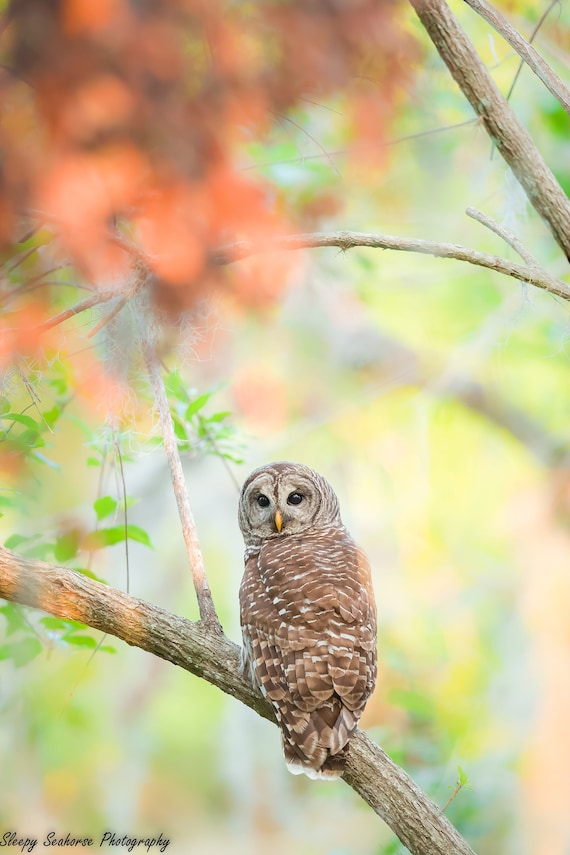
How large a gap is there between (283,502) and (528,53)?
963mm

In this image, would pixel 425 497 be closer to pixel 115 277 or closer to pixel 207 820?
pixel 207 820

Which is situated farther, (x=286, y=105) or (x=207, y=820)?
(x=207, y=820)

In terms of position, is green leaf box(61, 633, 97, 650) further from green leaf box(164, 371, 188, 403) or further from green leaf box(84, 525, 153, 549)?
green leaf box(164, 371, 188, 403)

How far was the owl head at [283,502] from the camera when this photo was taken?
168 centimetres

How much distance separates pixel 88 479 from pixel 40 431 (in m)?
0.62

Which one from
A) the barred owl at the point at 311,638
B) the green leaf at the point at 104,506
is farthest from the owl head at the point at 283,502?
the green leaf at the point at 104,506

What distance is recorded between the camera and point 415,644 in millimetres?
3062

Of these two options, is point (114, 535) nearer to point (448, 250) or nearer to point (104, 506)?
point (104, 506)

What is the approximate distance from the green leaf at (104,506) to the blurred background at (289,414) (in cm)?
2

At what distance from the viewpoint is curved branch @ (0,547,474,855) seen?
116cm

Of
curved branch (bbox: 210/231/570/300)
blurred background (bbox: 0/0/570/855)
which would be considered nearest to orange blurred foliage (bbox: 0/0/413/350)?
blurred background (bbox: 0/0/570/855)

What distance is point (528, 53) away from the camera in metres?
1.29

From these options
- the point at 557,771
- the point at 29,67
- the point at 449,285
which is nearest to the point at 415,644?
the point at 557,771

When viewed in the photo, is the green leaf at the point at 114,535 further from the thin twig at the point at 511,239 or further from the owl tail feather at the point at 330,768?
the thin twig at the point at 511,239
